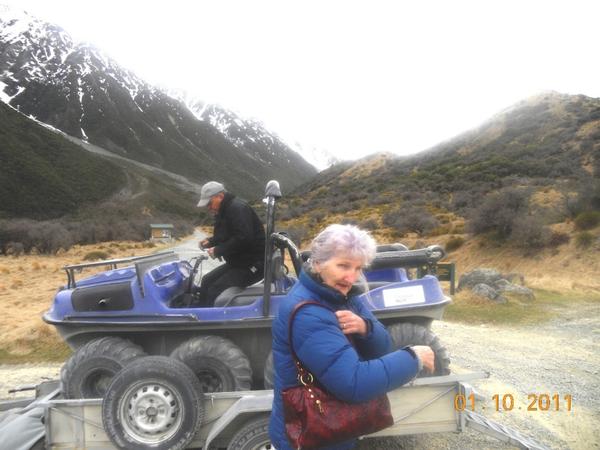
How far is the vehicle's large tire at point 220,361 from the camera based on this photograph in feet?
12.6

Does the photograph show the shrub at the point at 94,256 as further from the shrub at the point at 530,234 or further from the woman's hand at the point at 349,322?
the woman's hand at the point at 349,322

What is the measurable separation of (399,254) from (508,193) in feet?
57.3

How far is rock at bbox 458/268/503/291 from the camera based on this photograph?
12.0 m

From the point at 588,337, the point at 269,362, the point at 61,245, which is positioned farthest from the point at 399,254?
the point at 61,245

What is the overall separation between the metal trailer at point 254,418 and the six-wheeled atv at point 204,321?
A: 20.4 inches

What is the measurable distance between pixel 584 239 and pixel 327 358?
665 inches

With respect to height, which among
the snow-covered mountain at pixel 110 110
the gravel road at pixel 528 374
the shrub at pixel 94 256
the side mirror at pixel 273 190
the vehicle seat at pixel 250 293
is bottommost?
the gravel road at pixel 528 374

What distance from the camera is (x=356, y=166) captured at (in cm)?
6556

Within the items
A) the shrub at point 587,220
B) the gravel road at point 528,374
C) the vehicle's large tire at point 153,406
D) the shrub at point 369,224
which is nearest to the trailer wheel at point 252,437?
the vehicle's large tire at point 153,406

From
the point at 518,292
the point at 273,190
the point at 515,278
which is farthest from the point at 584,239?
the point at 273,190

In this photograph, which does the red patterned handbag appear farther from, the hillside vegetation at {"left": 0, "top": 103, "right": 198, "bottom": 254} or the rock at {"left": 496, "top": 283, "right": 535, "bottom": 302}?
the hillside vegetation at {"left": 0, "top": 103, "right": 198, "bottom": 254}

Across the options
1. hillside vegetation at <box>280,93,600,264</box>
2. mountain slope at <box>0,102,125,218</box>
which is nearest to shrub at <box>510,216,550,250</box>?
hillside vegetation at <box>280,93,600,264</box>

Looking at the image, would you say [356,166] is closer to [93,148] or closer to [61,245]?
[61,245]

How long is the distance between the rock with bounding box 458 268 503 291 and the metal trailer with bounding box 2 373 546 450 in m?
9.19
